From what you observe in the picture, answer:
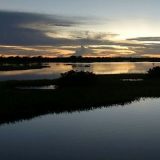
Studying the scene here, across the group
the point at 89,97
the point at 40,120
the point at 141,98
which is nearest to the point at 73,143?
the point at 40,120

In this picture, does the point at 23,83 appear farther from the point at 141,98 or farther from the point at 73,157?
the point at 73,157

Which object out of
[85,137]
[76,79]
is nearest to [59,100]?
[76,79]

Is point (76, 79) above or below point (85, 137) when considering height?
above

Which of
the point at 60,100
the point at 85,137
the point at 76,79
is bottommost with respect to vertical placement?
the point at 85,137

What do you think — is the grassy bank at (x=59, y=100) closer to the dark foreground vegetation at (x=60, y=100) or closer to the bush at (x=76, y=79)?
the dark foreground vegetation at (x=60, y=100)

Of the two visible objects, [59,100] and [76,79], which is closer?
[59,100]

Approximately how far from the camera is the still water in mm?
19984

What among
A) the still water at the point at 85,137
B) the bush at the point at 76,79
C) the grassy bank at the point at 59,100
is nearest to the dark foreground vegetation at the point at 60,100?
the grassy bank at the point at 59,100

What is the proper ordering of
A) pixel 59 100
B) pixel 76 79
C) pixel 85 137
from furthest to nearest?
pixel 76 79 < pixel 59 100 < pixel 85 137

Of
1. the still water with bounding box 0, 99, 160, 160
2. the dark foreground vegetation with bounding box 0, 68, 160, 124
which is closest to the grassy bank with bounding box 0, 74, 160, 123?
the dark foreground vegetation with bounding box 0, 68, 160, 124

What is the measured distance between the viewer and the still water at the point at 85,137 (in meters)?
20.0

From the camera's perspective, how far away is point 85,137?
24.0m

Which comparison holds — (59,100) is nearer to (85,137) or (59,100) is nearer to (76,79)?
(76,79)

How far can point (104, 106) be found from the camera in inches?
1468
